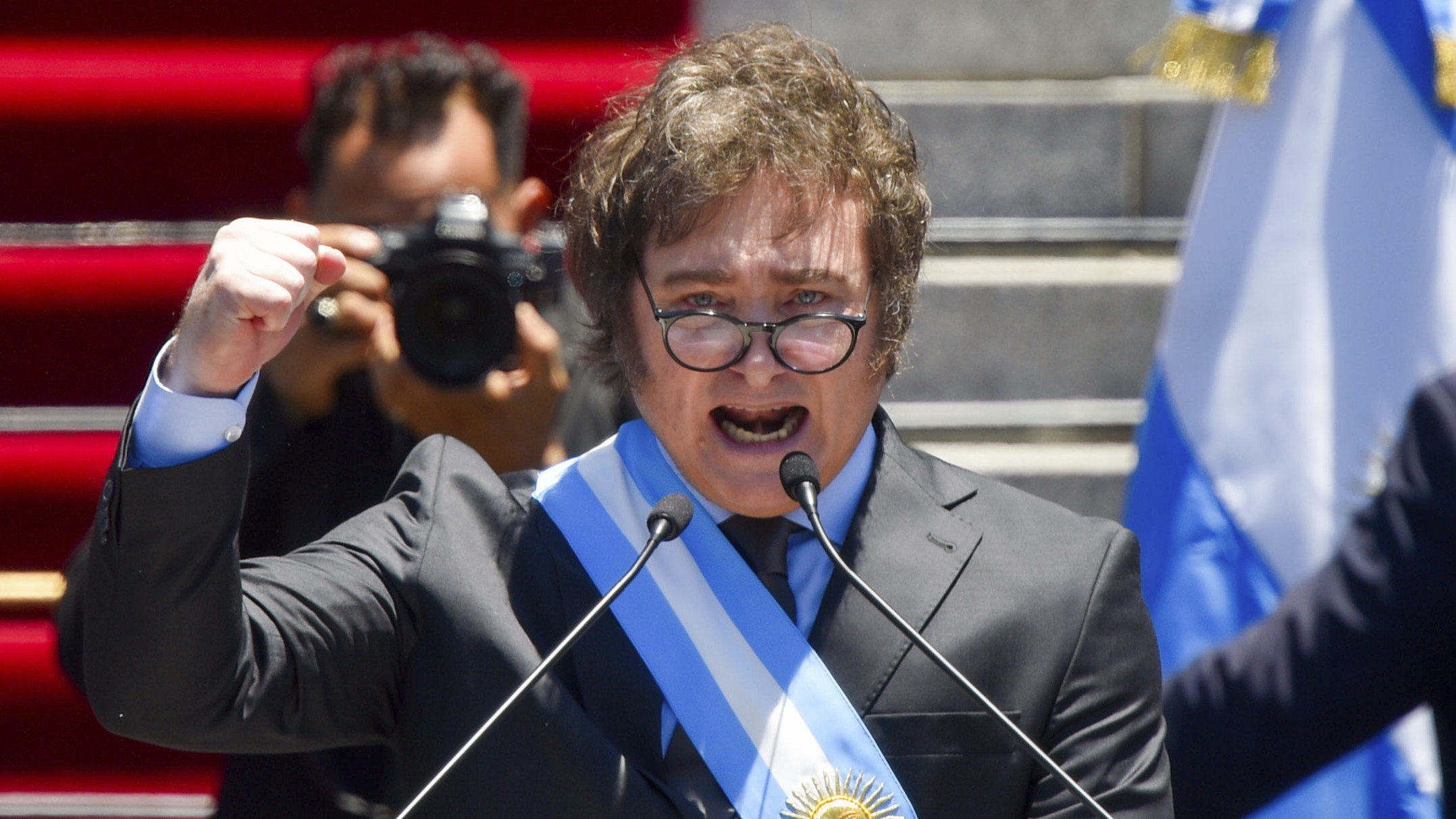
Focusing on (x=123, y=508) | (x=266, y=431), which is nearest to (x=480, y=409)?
(x=266, y=431)

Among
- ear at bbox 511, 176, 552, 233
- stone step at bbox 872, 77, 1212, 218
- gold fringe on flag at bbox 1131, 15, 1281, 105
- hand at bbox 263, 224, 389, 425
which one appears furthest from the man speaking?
stone step at bbox 872, 77, 1212, 218

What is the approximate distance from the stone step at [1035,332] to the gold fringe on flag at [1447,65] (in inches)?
37.3

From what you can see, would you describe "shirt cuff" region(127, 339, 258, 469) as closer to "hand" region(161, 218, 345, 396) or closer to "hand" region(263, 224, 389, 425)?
"hand" region(161, 218, 345, 396)

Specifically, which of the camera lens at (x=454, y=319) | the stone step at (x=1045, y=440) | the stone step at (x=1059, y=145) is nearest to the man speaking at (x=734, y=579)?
the camera lens at (x=454, y=319)

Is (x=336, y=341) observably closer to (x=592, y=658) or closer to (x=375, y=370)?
(x=375, y=370)

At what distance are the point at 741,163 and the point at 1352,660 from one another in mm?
1042

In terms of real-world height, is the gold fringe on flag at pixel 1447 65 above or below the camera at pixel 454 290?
above

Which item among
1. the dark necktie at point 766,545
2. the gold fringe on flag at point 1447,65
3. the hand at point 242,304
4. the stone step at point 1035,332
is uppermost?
the gold fringe on flag at point 1447,65

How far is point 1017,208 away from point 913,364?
443 mm

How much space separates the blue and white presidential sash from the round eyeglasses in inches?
6.5

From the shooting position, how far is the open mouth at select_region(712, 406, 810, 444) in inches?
55.4

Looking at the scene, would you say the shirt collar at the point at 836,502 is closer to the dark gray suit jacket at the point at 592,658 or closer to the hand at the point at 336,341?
the dark gray suit jacket at the point at 592,658

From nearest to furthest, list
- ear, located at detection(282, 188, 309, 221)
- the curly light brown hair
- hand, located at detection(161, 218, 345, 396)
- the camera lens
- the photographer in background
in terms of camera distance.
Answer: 1. hand, located at detection(161, 218, 345, 396)
2. the curly light brown hair
3. the photographer in background
4. the camera lens
5. ear, located at detection(282, 188, 309, 221)

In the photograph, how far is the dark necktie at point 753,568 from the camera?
1.38 m
